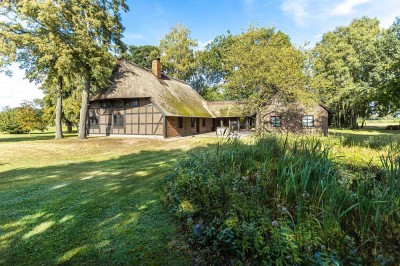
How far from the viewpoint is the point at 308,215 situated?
3.15 metres

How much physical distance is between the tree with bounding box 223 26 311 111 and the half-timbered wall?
8.21 metres

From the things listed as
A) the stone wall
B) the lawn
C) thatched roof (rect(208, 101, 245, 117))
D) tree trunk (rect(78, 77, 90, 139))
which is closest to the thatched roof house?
the stone wall

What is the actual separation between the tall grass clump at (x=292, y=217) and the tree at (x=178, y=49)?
124 ft

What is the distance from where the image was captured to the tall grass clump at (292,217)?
2.70m

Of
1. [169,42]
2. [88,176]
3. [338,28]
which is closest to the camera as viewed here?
[88,176]

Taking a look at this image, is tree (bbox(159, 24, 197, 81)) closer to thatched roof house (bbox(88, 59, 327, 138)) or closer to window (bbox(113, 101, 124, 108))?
thatched roof house (bbox(88, 59, 327, 138))

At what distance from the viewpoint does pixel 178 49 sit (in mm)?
40000

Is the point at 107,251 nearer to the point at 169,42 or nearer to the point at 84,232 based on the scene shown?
the point at 84,232

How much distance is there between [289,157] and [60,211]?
16.8ft

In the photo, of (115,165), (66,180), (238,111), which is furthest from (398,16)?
(66,180)

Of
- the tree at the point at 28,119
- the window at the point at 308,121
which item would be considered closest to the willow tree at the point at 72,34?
the tree at the point at 28,119

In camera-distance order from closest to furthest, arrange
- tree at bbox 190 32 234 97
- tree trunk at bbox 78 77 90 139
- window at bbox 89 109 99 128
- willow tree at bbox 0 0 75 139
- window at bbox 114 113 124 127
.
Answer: willow tree at bbox 0 0 75 139, tree trunk at bbox 78 77 90 139, window at bbox 114 113 124 127, window at bbox 89 109 99 128, tree at bbox 190 32 234 97

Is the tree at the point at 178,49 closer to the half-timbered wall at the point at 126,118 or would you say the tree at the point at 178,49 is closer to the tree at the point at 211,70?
the tree at the point at 211,70

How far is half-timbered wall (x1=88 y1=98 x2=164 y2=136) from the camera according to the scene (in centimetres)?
2203
